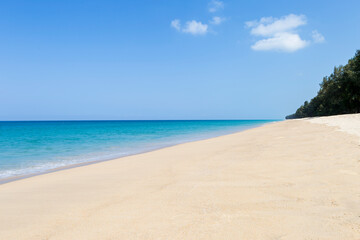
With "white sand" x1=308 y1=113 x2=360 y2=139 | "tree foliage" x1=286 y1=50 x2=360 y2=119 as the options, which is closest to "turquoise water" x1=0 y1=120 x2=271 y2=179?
"white sand" x1=308 y1=113 x2=360 y2=139

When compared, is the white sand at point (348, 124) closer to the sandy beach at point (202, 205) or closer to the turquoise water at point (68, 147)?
the sandy beach at point (202, 205)

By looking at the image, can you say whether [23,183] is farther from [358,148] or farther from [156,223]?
[358,148]

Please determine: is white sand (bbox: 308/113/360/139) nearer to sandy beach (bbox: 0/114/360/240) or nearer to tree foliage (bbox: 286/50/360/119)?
sandy beach (bbox: 0/114/360/240)

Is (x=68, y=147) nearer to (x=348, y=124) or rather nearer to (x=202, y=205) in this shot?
(x=202, y=205)

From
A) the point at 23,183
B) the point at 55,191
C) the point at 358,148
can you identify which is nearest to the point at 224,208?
the point at 55,191

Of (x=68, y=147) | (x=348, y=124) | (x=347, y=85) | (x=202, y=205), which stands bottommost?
(x=68, y=147)

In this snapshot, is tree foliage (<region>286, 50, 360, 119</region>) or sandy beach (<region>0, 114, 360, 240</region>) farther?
tree foliage (<region>286, 50, 360, 119</region>)

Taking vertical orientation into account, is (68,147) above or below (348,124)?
below

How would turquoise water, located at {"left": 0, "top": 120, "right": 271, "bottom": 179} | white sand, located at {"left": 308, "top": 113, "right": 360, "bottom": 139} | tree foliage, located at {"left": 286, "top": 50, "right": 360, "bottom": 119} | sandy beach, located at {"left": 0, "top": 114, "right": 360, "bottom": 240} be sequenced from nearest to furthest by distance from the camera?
1. sandy beach, located at {"left": 0, "top": 114, "right": 360, "bottom": 240}
2. turquoise water, located at {"left": 0, "top": 120, "right": 271, "bottom": 179}
3. white sand, located at {"left": 308, "top": 113, "right": 360, "bottom": 139}
4. tree foliage, located at {"left": 286, "top": 50, "right": 360, "bottom": 119}

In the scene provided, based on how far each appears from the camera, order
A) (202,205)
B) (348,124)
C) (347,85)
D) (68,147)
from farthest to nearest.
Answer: (347,85), (68,147), (348,124), (202,205)

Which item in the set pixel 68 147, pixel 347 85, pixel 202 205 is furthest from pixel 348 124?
pixel 347 85

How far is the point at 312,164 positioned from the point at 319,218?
3045 mm

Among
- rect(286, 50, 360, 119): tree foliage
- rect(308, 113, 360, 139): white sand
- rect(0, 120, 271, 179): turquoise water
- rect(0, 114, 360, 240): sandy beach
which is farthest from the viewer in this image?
rect(286, 50, 360, 119): tree foliage

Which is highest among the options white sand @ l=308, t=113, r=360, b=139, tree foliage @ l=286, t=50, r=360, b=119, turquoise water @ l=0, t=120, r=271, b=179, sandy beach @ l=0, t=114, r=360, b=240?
tree foliage @ l=286, t=50, r=360, b=119
